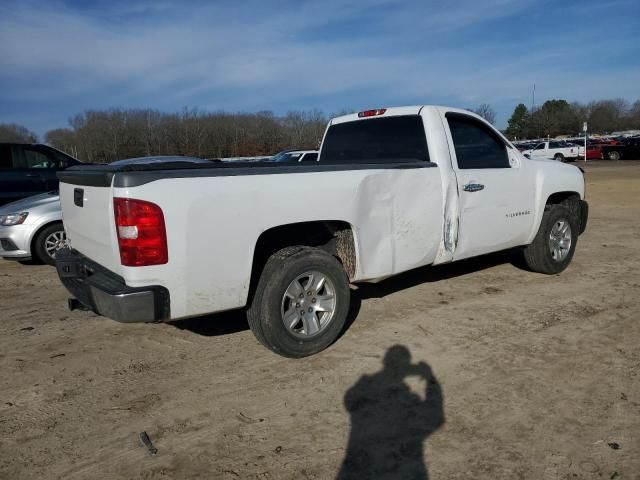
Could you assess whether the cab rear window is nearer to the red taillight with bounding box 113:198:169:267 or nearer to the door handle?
the door handle

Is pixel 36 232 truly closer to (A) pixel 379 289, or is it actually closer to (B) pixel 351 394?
(A) pixel 379 289

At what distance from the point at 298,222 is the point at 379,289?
2.29m

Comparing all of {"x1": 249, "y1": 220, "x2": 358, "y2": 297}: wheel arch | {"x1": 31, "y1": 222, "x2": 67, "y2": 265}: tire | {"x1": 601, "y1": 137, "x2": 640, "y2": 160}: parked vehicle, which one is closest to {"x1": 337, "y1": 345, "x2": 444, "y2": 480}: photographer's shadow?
{"x1": 249, "y1": 220, "x2": 358, "y2": 297}: wheel arch

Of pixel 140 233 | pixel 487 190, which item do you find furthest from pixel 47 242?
pixel 487 190

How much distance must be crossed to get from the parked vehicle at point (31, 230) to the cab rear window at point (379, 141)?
386cm

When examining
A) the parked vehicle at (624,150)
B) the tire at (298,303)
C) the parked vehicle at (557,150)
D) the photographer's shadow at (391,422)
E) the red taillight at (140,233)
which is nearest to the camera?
the photographer's shadow at (391,422)

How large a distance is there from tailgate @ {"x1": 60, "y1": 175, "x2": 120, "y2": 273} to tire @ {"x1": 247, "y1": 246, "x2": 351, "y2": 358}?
40.5 inches

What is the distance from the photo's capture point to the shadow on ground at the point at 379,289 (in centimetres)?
468

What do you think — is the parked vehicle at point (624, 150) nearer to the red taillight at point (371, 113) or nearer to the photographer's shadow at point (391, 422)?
the red taillight at point (371, 113)

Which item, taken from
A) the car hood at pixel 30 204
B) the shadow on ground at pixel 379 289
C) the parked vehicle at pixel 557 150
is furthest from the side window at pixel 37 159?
the parked vehicle at pixel 557 150

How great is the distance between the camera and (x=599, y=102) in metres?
118

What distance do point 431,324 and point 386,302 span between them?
0.75 metres

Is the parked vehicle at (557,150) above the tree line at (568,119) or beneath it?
beneath

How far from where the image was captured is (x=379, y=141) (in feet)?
17.2
